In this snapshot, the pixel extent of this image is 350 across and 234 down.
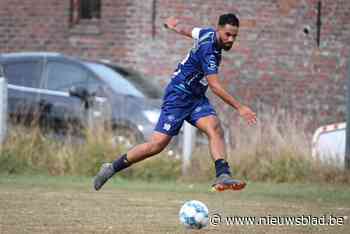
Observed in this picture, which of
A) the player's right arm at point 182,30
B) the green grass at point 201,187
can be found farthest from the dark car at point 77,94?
the player's right arm at point 182,30

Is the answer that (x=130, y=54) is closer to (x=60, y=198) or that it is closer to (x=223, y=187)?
(x=60, y=198)

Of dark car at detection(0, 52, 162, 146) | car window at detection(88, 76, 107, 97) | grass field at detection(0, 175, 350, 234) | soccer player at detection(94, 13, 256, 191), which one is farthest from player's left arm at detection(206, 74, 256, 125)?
car window at detection(88, 76, 107, 97)

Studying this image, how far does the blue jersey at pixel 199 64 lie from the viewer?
1121 cm

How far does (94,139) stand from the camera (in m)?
16.5

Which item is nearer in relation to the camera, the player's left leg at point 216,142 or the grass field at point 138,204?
the grass field at point 138,204

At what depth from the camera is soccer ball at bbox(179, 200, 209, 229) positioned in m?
9.79

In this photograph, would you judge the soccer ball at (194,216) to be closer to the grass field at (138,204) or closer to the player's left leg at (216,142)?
the grass field at (138,204)

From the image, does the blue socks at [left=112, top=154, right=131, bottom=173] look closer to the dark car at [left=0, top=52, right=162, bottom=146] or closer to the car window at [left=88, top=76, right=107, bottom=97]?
the dark car at [left=0, top=52, right=162, bottom=146]

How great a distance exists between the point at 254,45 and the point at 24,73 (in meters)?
5.47

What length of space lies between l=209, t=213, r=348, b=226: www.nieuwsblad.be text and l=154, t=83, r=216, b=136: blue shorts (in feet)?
3.22

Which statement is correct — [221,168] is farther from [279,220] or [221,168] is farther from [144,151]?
[144,151]

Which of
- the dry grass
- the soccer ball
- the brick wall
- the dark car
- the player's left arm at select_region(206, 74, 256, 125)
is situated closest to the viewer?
the soccer ball

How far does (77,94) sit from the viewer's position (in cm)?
1767

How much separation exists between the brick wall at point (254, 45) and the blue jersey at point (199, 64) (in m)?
10.4
